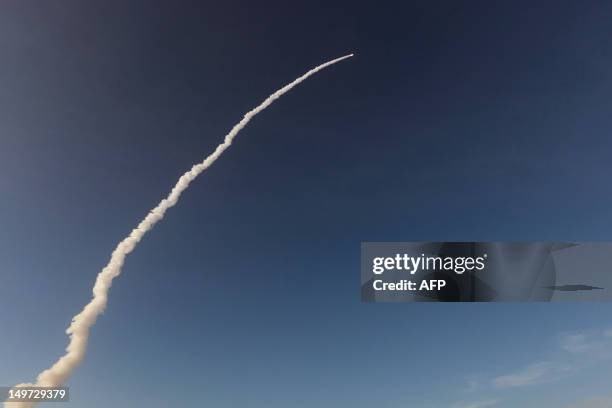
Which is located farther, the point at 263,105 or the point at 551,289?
the point at 263,105

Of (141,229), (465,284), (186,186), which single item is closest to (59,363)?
(141,229)

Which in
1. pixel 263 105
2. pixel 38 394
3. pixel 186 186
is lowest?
pixel 38 394

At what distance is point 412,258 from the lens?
93.2 meters

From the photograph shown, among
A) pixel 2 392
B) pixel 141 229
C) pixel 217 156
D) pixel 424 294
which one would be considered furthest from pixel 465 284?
pixel 2 392

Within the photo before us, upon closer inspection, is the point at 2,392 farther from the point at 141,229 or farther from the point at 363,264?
the point at 363,264

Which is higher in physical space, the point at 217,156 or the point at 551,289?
the point at 217,156

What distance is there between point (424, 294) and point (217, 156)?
45.2 metres

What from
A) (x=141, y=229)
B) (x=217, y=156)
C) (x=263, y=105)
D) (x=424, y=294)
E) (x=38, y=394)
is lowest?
(x=38, y=394)

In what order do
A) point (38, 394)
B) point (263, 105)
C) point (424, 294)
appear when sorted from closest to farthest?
point (38, 394) → point (424, 294) → point (263, 105)

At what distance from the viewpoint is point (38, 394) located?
3063 inches

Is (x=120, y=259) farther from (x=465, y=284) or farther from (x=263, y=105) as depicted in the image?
(x=465, y=284)

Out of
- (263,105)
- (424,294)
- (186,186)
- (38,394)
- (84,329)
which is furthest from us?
(263,105)

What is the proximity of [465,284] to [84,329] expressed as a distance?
204ft

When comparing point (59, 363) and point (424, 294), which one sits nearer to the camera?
point (59, 363)
